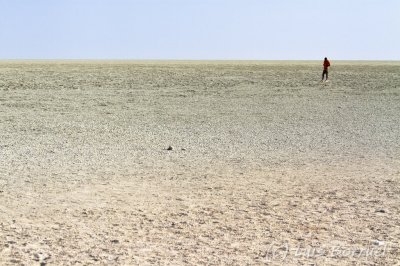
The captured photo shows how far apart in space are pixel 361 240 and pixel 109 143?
21.4 ft

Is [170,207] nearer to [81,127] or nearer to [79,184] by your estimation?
[79,184]

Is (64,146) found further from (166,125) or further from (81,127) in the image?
(166,125)

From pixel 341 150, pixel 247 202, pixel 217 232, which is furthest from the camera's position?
pixel 341 150

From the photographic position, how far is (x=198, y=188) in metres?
7.12

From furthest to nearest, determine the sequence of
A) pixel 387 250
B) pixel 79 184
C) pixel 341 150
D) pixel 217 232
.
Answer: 1. pixel 341 150
2. pixel 79 184
3. pixel 217 232
4. pixel 387 250

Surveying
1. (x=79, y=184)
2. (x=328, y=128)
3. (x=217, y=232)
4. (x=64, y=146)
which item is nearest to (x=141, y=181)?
(x=79, y=184)

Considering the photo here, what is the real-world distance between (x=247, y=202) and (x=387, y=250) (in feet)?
6.39

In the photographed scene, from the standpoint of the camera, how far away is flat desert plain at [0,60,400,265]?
4.84 metres

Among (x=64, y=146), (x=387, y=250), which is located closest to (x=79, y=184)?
(x=64, y=146)

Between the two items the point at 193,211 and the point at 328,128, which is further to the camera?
the point at 328,128

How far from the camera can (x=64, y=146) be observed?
404 inches

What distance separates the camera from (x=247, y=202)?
253 inches

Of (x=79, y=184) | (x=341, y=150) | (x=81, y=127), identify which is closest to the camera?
(x=79, y=184)

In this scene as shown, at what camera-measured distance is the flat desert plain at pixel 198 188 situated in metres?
4.84
